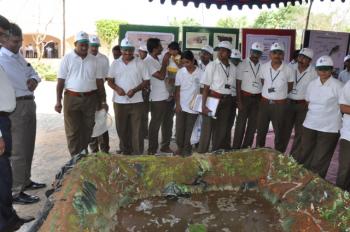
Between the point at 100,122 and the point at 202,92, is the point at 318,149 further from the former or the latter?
the point at 100,122

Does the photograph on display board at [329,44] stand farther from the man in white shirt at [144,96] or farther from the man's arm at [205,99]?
the man in white shirt at [144,96]

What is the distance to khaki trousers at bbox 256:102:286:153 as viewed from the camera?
500 cm

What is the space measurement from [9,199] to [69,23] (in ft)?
69.1

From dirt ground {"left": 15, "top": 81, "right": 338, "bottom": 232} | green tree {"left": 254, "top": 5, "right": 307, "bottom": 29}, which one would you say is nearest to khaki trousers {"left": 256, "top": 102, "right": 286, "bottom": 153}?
dirt ground {"left": 15, "top": 81, "right": 338, "bottom": 232}

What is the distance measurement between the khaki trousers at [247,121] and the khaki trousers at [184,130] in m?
0.64

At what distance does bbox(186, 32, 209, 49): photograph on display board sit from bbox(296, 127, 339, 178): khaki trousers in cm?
244

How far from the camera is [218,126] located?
5.25 m

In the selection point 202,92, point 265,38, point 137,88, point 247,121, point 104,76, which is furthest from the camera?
point 265,38

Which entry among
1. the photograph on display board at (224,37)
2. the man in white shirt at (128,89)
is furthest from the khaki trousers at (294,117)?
the man in white shirt at (128,89)

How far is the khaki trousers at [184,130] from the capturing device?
5324 mm

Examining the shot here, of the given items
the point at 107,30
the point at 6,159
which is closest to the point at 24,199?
the point at 6,159

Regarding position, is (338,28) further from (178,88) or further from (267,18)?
(178,88)

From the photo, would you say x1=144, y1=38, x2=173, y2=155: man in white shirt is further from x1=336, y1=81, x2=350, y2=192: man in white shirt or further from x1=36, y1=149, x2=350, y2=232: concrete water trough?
x1=336, y1=81, x2=350, y2=192: man in white shirt

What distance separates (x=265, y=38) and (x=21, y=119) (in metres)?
4.04
